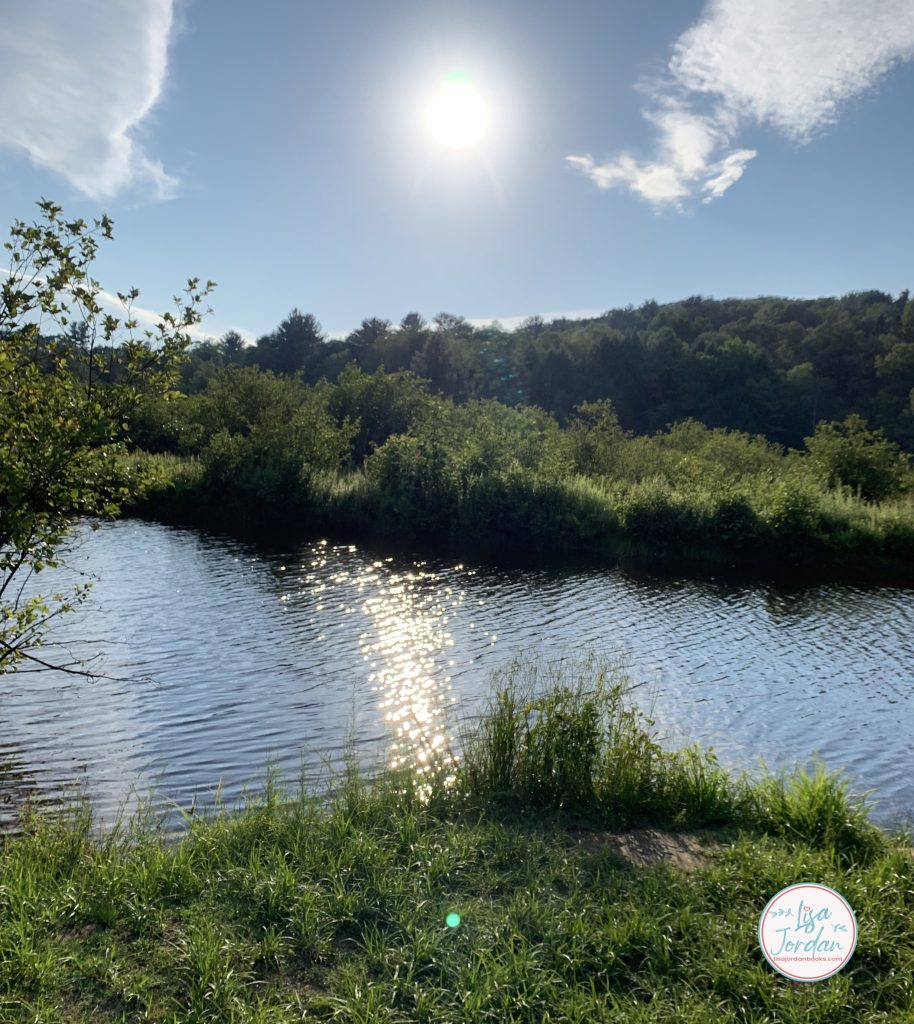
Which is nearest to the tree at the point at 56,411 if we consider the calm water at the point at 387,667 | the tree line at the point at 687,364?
the calm water at the point at 387,667

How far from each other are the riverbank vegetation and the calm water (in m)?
4.82

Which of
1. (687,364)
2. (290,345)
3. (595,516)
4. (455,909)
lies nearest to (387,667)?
(455,909)

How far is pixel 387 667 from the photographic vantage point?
13.7m

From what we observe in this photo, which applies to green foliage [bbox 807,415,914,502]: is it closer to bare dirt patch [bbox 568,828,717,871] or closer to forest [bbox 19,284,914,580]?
forest [bbox 19,284,914,580]

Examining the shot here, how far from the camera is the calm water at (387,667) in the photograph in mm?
9422

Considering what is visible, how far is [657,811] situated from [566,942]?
8.29ft

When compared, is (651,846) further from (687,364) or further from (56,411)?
(687,364)

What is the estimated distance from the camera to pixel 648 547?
2766 centimetres

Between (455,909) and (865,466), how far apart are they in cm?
3123

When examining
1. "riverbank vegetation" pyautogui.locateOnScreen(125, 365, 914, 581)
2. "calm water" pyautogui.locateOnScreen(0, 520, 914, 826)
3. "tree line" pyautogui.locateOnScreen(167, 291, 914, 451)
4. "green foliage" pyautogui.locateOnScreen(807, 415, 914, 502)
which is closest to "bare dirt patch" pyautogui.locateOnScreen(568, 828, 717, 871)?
"calm water" pyautogui.locateOnScreen(0, 520, 914, 826)

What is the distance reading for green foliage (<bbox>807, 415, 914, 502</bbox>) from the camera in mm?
30109

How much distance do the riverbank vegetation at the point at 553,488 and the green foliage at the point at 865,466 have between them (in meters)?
0.05

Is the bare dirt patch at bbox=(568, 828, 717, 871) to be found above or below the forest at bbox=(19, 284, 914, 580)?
below

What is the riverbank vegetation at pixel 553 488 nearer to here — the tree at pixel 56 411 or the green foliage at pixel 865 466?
the green foliage at pixel 865 466
